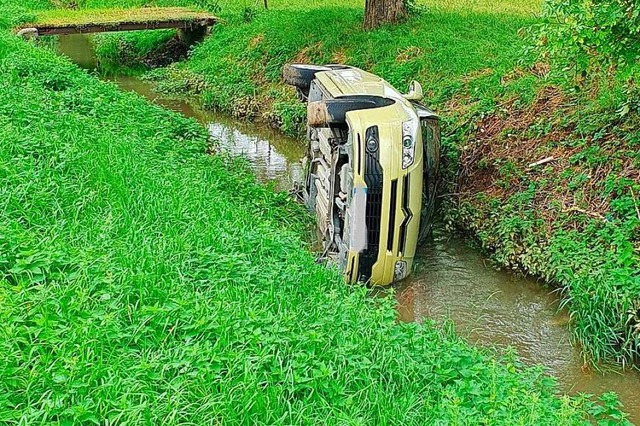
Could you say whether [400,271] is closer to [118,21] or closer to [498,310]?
[498,310]

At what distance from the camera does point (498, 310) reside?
6660mm

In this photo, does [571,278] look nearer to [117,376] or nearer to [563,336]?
[563,336]

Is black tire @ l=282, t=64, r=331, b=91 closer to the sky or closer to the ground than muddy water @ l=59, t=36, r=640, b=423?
closer to the sky

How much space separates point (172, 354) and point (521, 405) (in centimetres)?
187

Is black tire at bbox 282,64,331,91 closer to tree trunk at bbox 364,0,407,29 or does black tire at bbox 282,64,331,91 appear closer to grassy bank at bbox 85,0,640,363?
grassy bank at bbox 85,0,640,363

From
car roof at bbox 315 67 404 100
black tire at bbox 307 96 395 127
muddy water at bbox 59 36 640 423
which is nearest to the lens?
muddy water at bbox 59 36 640 423

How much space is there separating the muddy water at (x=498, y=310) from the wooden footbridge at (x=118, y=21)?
11561 millimetres

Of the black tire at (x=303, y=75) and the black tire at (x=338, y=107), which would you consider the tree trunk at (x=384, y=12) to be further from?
the black tire at (x=338, y=107)

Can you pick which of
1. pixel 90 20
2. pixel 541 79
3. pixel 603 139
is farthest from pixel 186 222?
pixel 90 20

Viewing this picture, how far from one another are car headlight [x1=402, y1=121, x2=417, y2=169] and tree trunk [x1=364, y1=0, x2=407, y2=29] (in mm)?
7568

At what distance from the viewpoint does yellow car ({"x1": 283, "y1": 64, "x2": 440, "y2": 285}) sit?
6453 mm

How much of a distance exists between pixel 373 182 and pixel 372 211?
273 mm

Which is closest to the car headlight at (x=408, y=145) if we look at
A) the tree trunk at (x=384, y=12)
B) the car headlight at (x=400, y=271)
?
the car headlight at (x=400, y=271)

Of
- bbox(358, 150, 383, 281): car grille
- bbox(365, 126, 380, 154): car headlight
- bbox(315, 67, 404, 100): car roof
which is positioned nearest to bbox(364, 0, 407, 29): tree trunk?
bbox(315, 67, 404, 100): car roof
